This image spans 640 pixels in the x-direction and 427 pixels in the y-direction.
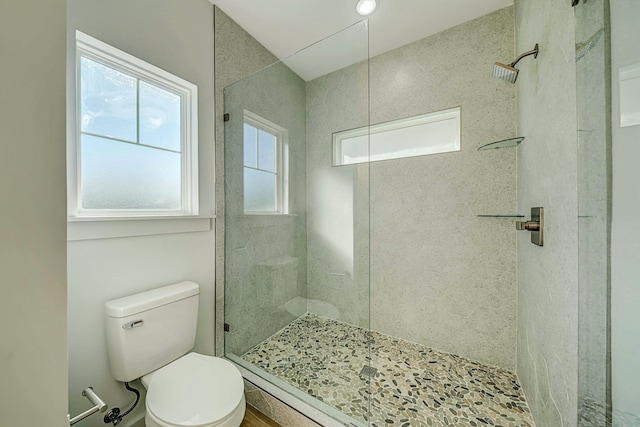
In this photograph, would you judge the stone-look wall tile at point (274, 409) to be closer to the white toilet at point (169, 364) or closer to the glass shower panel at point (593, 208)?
the white toilet at point (169, 364)

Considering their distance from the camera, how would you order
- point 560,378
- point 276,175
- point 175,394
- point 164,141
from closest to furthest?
point 560,378
point 175,394
point 164,141
point 276,175

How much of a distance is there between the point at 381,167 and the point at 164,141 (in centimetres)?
157

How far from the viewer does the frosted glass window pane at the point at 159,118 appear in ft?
4.30

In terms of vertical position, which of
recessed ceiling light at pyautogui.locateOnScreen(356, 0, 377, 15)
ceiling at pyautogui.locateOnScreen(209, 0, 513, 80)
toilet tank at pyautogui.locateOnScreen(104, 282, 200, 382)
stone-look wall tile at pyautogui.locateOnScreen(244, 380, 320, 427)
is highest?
ceiling at pyautogui.locateOnScreen(209, 0, 513, 80)

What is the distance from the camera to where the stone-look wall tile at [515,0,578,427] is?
0.80m

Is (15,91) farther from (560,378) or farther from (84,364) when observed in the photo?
(560,378)

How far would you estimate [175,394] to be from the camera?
0.98m

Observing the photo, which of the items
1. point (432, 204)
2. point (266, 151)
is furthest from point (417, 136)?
point (266, 151)

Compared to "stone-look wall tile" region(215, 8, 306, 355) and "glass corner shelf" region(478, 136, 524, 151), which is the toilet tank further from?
"glass corner shelf" region(478, 136, 524, 151)

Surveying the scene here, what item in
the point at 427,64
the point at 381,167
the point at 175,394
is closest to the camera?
the point at 175,394

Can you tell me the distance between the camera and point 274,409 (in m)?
1.30

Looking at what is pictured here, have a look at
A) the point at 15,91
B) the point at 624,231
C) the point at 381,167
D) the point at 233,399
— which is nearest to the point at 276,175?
the point at 381,167

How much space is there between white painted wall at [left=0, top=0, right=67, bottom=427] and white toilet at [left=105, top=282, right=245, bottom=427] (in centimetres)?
75

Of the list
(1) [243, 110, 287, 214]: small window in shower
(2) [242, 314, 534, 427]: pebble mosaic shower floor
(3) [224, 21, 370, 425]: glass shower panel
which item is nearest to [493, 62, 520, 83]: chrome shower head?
(3) [224, 21, 370, 425]: glass shower panel
